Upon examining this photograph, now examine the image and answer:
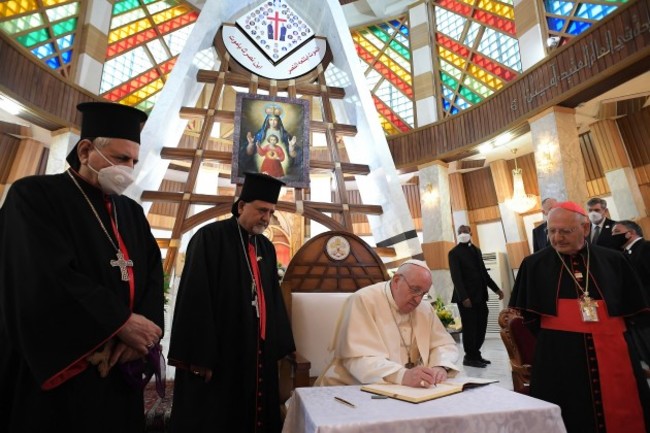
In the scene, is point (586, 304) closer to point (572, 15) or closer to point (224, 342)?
point (224, 342)

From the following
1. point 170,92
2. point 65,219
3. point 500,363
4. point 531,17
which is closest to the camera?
point 65,219

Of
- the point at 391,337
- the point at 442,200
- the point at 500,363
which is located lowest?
the point at 500,363

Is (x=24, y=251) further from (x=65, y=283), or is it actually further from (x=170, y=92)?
(x=170, y=92)

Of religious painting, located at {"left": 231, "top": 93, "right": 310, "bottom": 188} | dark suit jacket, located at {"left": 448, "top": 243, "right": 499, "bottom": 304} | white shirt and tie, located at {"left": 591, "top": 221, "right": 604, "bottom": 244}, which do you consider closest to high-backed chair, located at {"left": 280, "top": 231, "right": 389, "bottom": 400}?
dark suit jacket, located at {"left": 448, "top": 243, "right": 499, "bottom": 304}

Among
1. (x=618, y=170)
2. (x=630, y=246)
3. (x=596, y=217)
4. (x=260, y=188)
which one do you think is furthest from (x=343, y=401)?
(x=618, y=170)

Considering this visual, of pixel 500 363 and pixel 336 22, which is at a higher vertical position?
pixel 336 22

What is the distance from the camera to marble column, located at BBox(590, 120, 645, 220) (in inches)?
283

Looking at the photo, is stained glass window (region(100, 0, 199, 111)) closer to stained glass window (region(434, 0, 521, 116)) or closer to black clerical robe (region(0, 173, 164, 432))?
stained glass window (region(434, 0, 521, 116))

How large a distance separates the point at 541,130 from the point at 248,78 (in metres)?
5.50

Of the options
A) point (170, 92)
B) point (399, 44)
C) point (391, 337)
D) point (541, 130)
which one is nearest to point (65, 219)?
point (391, 337)

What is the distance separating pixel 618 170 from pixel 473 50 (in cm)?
403

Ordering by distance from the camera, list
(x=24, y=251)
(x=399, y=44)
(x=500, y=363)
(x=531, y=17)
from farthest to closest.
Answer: (x=399, y=44)
(x=531, y=17)
(x=500, y=363)
(x=24, y=251)

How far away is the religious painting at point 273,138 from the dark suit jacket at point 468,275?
3076 millimetres

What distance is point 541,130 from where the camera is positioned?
660cm
